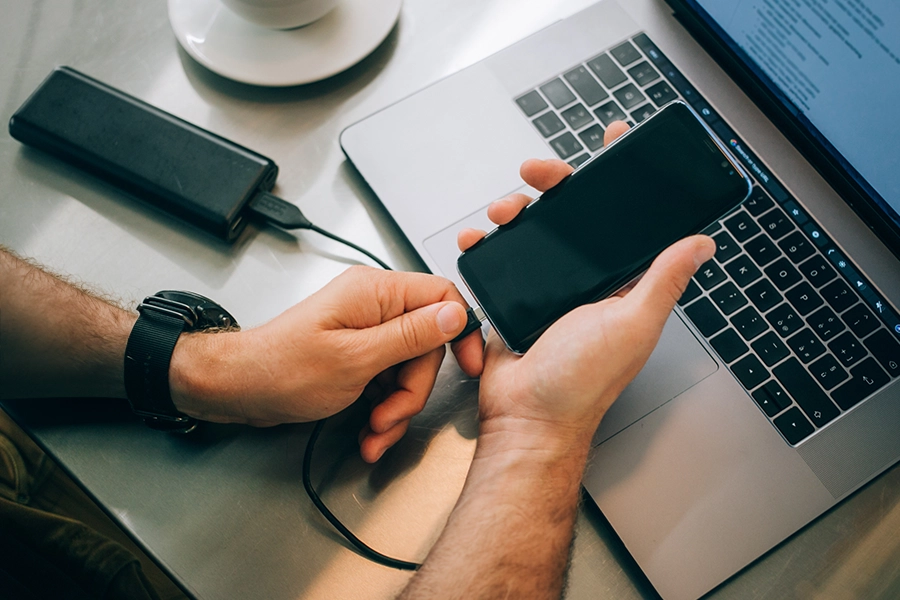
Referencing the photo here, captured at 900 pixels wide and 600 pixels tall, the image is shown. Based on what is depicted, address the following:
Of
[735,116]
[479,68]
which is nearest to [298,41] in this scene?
[479,68]

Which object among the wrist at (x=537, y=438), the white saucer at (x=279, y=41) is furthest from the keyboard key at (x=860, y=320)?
the white saucer at (x=279, y=41)

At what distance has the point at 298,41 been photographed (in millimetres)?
619

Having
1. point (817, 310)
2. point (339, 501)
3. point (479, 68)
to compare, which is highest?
point (479, 68)

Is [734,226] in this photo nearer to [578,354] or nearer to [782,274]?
[782,274]

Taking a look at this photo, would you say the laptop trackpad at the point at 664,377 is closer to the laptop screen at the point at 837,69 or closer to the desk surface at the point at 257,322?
the desk surface at the point at 257,322

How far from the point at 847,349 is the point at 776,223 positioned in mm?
129

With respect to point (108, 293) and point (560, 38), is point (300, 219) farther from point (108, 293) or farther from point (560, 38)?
point (560, 38)

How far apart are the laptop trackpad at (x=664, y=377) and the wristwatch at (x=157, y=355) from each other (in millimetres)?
356

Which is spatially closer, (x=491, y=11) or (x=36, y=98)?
(x=36, y=98)

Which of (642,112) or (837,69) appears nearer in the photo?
(837,69)

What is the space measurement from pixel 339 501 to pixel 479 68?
0.45 m

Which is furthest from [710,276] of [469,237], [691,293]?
[469,237]

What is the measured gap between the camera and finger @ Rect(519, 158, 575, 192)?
497 millimetres

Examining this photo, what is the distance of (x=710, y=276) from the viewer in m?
0.53
